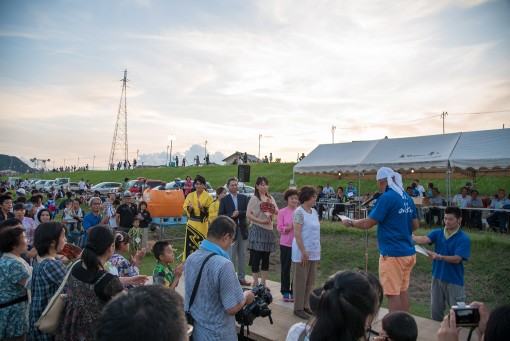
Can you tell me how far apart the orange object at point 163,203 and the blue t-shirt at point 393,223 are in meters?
8.51

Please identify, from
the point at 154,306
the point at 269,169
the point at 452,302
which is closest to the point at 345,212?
the point at 452,302

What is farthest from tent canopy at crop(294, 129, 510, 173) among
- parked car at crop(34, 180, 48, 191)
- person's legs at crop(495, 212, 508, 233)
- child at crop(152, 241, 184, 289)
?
parked car at crop(34, 180, 48, 191)

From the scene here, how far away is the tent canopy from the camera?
1168 cm

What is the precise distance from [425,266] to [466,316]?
8.02 m

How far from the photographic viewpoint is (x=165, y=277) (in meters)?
3.94

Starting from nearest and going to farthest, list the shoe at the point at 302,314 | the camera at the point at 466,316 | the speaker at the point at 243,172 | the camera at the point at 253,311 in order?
the camera at the point at 466,316 < the camera at the point at 253,311 < the shoe at the point at 302,314 < the speaker at the point at 243,172

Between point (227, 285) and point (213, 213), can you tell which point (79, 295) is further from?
point (213, 213)

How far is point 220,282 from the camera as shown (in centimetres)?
284

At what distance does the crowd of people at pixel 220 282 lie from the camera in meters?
1.42

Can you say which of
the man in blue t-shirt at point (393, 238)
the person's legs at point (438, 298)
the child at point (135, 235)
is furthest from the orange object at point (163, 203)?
the person's legs at point (438, 298)

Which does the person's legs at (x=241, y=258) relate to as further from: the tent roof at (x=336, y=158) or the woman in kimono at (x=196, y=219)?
the tent roof at (x=336, y=158)

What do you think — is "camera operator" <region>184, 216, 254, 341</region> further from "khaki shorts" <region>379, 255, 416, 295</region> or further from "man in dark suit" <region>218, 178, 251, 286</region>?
"man in dark suit" <region>218, 178, 251, 286</region>

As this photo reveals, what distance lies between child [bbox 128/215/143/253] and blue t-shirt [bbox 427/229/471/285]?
7.44 metres

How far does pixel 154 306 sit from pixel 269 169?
4165 cm
